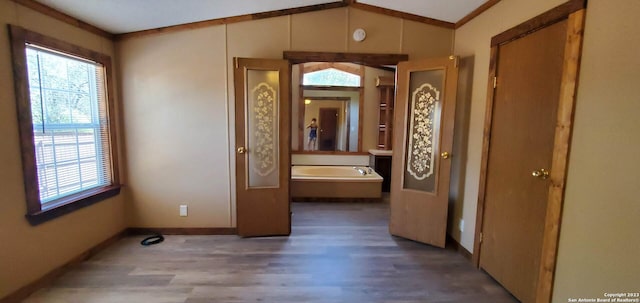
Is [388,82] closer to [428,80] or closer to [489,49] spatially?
[428,80]

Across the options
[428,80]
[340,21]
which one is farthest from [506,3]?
[340,21]

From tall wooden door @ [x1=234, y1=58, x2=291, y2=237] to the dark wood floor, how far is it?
252 millimetres

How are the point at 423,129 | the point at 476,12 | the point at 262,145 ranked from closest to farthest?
the point at 476,12 → the point at 423,129 → the point at 262,145

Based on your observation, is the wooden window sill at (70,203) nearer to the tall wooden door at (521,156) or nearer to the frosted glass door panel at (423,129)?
the frosted glass door panel at (423,129)

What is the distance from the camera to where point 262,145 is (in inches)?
116

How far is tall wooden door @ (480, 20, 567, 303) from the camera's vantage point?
1749 millimetres

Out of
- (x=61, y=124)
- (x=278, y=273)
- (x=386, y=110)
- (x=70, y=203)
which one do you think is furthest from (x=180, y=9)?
(x=386, y=110)

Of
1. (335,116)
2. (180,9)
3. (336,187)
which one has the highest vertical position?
(180,9)

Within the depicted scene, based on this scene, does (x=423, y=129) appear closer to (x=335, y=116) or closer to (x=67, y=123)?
(x=335, y=116)

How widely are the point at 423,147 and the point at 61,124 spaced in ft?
11.0

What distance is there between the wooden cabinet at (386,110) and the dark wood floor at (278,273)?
8.00 ft

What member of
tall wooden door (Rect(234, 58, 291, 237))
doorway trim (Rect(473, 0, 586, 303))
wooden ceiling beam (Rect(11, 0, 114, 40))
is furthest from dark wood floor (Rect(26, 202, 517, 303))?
wooden ceiling beam (Rect(11, 0, 114, 40))

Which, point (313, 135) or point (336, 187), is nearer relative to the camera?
point (336, 187)

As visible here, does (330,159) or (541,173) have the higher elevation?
(541,173)
